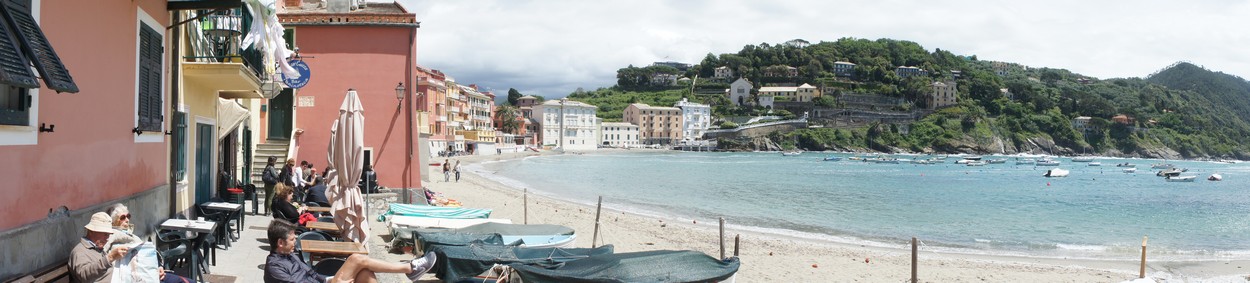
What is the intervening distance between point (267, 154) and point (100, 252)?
543 inches

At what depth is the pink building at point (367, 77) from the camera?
17000 millimetres

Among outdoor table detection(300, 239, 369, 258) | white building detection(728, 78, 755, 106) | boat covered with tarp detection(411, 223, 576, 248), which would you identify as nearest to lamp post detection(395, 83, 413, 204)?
→ boat covered with tarp detection(411, 223, 576, 248)

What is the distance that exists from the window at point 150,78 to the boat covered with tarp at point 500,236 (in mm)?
3328

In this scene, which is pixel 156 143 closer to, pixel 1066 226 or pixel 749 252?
pixel 749 252

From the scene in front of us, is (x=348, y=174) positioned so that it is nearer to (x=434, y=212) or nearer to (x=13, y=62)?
(x=434, y=212)

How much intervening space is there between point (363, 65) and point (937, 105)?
169 metres

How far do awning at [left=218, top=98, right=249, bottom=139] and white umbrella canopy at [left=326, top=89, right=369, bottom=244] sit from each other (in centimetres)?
382

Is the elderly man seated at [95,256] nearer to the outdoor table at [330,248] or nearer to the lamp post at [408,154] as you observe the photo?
the outdoor table at [330,248]

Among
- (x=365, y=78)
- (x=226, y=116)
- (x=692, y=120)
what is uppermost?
(x=692, y=120)

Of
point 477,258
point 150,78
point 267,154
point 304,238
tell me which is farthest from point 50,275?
point 267,154

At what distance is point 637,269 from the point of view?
7762 millimetres

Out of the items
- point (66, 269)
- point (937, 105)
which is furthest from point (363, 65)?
point (937, 105)

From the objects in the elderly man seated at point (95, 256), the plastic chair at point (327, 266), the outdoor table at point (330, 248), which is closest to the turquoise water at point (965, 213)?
the outdoor table at point (330, 248)

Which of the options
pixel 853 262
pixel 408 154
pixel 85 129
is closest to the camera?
pixel 85 129
